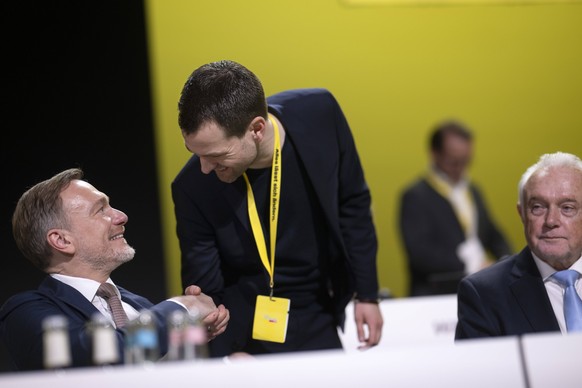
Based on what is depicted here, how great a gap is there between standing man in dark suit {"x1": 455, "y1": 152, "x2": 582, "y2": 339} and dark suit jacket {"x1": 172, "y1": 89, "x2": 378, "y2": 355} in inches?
15.1

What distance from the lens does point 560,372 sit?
1.89m

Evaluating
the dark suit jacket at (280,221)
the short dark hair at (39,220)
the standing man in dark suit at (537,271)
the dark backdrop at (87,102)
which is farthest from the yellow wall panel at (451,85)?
the short dark hair at (39,220)

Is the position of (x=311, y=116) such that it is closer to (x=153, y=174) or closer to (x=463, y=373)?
(x=463, y=373)

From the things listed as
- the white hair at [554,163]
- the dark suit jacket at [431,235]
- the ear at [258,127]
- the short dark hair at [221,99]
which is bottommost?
the dark suit jacket at [431,235]

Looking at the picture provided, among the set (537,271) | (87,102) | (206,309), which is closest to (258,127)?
(206,309)

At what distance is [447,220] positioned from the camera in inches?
230

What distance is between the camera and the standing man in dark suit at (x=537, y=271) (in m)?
2.77

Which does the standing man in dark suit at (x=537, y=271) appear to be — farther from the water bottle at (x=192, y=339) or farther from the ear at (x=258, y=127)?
the water bottle at (x=192, y=339)

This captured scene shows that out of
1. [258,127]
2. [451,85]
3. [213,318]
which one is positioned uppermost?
[451,85]

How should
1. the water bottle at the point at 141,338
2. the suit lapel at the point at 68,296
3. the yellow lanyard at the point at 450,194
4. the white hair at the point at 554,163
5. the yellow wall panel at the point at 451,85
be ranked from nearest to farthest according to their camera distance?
the water bottle at the point at 141,338 < the suit lapel at the point at 68,296 < the white hair at the point at 554,163 < the yellow wall panel at the point at 451,85 < the yellow lanyard at the point at 450,194

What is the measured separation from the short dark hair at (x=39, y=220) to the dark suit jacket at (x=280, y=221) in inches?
16.0

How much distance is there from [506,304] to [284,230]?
0.74m

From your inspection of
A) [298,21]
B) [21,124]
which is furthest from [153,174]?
[298,21]

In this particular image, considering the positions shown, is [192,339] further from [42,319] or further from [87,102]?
[87,102]
